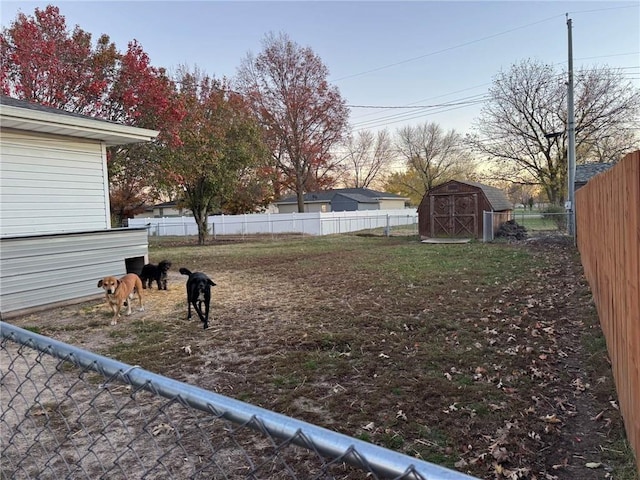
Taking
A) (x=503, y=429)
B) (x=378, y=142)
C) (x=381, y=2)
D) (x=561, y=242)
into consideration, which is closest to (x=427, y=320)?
(x=503, y=429)

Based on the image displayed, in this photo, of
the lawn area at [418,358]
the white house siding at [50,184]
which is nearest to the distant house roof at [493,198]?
the lawn area at [418,358]

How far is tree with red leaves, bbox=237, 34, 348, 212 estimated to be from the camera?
29.1m

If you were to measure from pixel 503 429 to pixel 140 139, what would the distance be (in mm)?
8522

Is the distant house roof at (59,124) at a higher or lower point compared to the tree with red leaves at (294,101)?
lower

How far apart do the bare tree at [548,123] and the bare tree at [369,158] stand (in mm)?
20237

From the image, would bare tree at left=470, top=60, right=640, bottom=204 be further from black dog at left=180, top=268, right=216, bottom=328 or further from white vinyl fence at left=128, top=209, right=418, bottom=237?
Answer: black dog at left=180, top=268, right=216, bottom=328

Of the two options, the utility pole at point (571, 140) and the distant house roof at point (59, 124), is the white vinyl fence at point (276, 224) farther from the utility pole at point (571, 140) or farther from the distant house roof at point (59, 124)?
the distant house roof at point (59, 124)

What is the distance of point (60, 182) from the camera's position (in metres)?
7.76

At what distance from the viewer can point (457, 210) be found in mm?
19516

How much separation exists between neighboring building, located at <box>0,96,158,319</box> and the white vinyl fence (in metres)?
18.1

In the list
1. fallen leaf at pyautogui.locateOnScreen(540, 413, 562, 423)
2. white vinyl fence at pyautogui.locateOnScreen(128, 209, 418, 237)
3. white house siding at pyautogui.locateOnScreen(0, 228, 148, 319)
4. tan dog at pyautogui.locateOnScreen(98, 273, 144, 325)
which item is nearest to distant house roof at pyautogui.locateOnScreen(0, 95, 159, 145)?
white house siding at pyautogui.locateOnScreen(0, 228, 148, 319)

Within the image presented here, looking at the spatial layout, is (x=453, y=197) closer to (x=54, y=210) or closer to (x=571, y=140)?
(x=571, y=140)

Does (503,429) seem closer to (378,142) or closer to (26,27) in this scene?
(26,27)

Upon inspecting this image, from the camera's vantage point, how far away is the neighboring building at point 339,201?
137 ft
